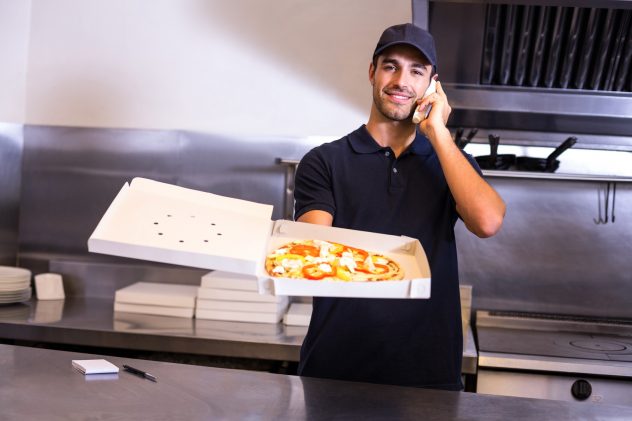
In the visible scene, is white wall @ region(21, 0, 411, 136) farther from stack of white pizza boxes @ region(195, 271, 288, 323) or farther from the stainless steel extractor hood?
stack of white pizza boxes @ region(195, 271, 288, 323)

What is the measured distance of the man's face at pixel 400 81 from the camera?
2316mm

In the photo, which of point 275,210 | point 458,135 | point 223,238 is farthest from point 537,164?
point 223,238

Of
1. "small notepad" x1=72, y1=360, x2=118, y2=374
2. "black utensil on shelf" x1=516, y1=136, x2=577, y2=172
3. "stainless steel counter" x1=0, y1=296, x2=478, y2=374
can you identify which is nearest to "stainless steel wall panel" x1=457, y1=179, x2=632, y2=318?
"black utensil on shelf" x1=516, y1=136, x2=577, y2=172

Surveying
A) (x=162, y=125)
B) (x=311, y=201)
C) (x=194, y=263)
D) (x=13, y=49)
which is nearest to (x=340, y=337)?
(x=311, y=201)

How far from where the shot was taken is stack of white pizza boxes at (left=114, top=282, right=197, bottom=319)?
11.3 feet

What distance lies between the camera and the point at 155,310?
3486 millimetres

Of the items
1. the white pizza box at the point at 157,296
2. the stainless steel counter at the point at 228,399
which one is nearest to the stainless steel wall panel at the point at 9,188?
the white pizza box at the point at 157,296

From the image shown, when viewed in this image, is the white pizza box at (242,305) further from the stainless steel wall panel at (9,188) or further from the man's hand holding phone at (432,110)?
the man's hand holding phone at (432,110)

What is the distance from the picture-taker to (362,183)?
92.4 inches

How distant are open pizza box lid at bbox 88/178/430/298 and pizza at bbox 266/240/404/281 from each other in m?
0.03

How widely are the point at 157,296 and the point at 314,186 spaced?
4.58 ft

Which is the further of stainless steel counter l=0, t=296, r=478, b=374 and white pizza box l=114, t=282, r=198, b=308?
white pizza box l=114, t=282, r=198, b=308

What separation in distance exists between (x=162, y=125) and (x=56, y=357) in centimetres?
197

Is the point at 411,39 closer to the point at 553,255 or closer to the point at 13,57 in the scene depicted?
the point at 553,255
